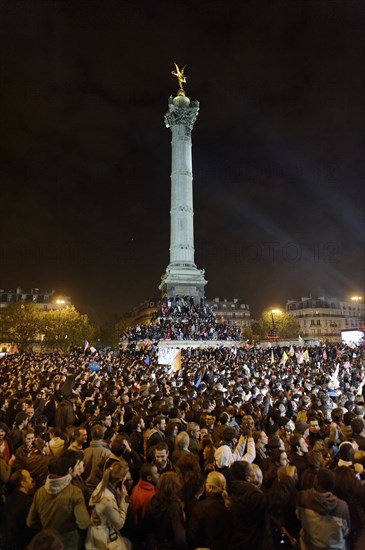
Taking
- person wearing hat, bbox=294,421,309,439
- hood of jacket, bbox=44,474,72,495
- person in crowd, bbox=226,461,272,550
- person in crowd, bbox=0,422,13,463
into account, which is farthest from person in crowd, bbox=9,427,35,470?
person wearing hat, bbox=294,421,309,439

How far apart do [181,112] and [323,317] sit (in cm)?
6478

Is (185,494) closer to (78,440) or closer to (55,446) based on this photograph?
(78,440)

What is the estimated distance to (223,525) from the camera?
457 cm

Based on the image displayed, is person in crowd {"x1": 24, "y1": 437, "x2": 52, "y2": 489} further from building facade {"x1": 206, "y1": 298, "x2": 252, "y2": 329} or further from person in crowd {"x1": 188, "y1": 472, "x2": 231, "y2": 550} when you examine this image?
building facade {"x1": 206, "y1": 298, "x2": 252, "y2": 329}

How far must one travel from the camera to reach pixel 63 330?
6575 cm

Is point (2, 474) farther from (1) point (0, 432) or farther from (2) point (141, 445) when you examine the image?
(2) point (141, 445)

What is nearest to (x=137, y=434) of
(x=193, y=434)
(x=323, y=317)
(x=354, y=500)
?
(x=193, y=434)

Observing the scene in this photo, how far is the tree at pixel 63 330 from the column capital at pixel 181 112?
34870 millimetres

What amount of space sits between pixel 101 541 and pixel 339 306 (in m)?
115

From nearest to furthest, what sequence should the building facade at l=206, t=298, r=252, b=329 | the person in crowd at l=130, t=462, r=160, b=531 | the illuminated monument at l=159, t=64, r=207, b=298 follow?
1. the person in crowd at l=130, t=462, r=160, b=531
2. the illuminated monument at l=159, t=64, r=207, b=298
3. the building facade at l=206, t=298, r=252, b=329

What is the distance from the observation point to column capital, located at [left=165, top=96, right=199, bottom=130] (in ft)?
209

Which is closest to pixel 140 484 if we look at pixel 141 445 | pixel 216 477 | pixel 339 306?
pixel 216 477

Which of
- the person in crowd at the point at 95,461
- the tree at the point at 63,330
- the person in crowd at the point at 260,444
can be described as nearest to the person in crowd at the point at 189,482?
the person in crowd at the point at 95,461

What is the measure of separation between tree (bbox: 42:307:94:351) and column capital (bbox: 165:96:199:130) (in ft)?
114
